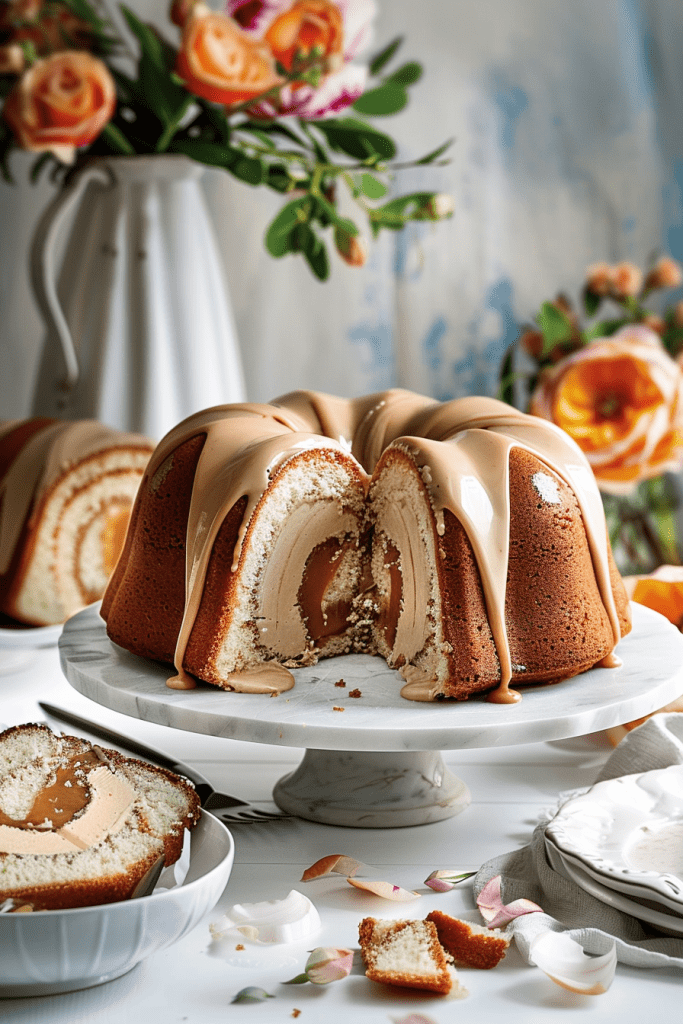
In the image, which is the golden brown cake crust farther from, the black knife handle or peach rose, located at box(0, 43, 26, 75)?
peach rose, located at box(0, 43, 26, 75)

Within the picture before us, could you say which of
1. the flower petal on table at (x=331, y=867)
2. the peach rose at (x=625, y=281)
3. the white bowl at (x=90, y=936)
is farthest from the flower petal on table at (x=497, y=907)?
the peach rose at (x=625, y=281)

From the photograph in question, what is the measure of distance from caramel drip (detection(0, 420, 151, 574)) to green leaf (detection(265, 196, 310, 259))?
35 centimetres

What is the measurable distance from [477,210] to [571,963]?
1883 millimetres

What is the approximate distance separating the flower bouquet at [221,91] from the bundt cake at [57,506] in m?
0.40

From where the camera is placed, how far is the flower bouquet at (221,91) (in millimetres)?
1559

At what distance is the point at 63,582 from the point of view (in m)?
1.74

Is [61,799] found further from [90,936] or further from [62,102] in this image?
[62,102]

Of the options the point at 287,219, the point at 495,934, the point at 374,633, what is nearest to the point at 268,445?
the point at 374,633

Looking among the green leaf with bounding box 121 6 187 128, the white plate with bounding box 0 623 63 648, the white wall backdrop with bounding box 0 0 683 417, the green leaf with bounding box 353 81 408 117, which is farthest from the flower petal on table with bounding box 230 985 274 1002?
the white wall backdrop with bounding box 0 0 683 417

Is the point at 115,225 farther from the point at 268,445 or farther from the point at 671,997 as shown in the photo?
the point at 671,997

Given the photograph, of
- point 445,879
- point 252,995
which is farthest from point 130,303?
point 252,995

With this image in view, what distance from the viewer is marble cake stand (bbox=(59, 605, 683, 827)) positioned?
3.12 ft

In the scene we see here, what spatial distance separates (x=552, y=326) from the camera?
2029mm

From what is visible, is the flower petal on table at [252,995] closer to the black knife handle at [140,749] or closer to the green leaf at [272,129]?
the black knife handle at [140,749]
